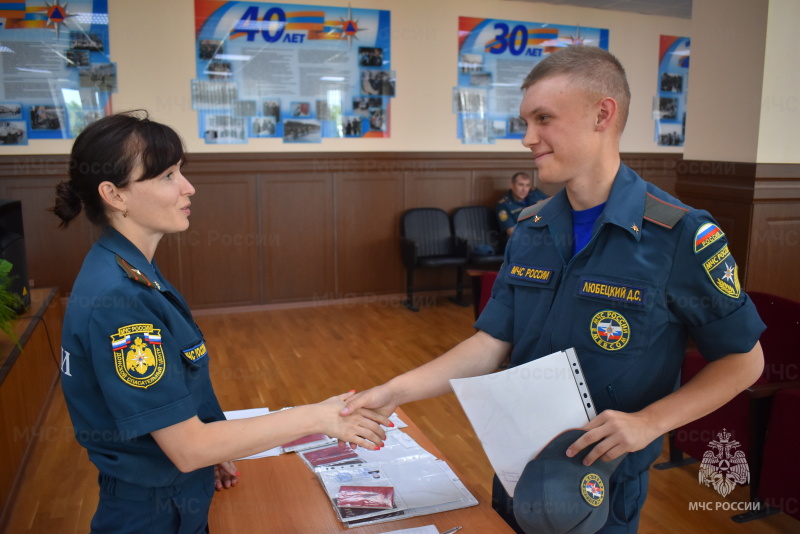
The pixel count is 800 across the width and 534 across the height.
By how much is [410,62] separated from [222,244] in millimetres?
2736

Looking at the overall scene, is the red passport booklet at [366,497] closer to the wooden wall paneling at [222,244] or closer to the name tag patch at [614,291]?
the name tag patch at [614,291]

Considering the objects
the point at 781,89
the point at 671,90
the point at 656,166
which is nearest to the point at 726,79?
the point at 781,89

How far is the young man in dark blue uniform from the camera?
51.2 inches

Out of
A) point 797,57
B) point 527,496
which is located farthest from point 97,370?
point 797,57

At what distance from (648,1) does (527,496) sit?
7.20m

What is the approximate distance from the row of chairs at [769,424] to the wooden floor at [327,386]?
0.80ft

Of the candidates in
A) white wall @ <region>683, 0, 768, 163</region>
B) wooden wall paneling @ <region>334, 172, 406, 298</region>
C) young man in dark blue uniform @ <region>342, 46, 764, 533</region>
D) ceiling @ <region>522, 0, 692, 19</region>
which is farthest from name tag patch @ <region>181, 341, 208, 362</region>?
ceiling @ <region>522, 0, 692, 19</region>

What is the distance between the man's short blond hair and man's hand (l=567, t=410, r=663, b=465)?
61cm

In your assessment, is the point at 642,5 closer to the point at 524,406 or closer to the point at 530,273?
the point at 530,273

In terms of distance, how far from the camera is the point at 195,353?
1.47m

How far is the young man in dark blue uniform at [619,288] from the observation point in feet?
4.26

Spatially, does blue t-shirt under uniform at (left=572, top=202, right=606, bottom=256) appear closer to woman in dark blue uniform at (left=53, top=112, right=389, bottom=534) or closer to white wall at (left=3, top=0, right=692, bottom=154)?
woman in dark blue uniform at (left=53, top=112, right=389, bottom=534)

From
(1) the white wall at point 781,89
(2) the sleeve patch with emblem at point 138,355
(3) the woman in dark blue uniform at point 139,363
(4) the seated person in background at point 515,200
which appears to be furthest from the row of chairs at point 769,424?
(4) the seated person in background at point 515,200

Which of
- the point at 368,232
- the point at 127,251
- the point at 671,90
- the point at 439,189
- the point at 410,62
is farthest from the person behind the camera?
the point at 671,90
